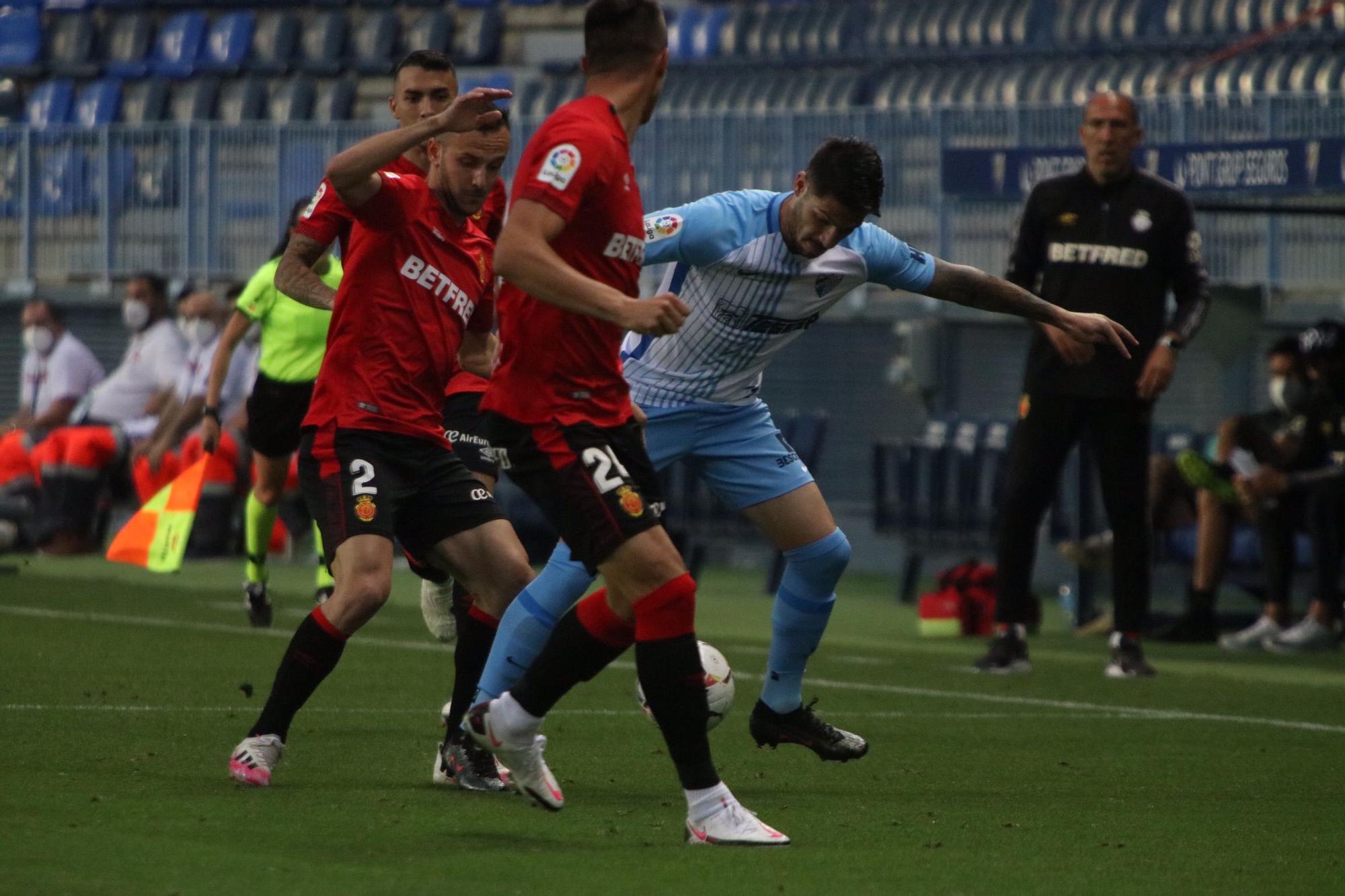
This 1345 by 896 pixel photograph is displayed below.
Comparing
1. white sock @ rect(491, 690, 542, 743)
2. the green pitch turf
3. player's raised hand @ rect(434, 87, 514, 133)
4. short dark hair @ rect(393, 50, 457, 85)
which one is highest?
short dark hair @ rect(393, 50, 457, 85)

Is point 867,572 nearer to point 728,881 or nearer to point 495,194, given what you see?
point 495,194

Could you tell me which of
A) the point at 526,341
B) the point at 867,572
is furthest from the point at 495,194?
the point at 867,572

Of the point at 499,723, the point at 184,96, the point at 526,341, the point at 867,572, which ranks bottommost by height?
the point at 867,572

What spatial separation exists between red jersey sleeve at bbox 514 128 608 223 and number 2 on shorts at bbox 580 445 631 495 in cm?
54

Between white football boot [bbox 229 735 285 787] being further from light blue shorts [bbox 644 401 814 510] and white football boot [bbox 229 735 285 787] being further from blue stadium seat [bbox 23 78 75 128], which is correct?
blue stadium seat [bbox 23 78 75 128]

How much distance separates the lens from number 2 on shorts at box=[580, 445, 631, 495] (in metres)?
5.18

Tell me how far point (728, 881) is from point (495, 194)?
2897 mm

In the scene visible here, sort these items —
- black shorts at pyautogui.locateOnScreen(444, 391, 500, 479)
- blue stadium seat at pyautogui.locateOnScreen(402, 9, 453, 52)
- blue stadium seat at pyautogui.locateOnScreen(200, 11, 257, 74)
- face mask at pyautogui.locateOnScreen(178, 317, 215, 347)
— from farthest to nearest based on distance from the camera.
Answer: blue stadium seat at pyautogui.locateOnScreen(200, 11, 257, 74)
blue stadium seat at pyautogui.locateOnScreen(402, 9, 453, 52)
face mask at pyautogui.locateOnScreen(178, 317, 215, 347)
black shorts at pyautogui.locateOnScreen(444, 391, 500, 479)

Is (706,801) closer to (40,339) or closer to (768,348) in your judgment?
(768,348)

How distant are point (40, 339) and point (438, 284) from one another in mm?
12534

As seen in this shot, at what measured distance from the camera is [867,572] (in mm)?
16734

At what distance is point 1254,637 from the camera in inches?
461

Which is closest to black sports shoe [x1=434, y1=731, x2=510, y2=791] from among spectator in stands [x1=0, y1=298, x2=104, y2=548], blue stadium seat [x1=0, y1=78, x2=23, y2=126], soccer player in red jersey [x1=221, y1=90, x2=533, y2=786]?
soccer player in red jersey [x1=221, y1=90, x2=533, y2=786]

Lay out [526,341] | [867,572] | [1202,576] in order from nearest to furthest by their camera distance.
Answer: [526,341]
[1202,576]
[867,572]
